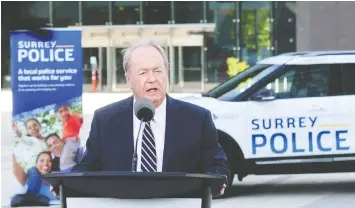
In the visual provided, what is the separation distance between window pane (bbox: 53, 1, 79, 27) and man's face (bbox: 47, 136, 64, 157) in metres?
29.0

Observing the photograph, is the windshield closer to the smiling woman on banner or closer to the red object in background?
the smiling woman on banner

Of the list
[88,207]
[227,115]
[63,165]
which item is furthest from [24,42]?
[88,207]

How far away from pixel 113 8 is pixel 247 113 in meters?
27.8

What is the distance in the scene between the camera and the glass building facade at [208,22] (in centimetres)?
3706

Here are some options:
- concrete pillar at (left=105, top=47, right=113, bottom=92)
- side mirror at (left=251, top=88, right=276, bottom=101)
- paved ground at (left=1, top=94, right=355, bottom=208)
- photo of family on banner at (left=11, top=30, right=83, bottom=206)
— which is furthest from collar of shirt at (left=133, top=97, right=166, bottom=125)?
concrete pillar at (left=105, top=47, right=113, bottom=92)

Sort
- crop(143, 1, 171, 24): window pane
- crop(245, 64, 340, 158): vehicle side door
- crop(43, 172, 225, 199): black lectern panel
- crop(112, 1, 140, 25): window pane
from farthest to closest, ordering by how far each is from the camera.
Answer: crop(112, 1, 140, 25): window pane → crop(143, 1, 171, 24): window pane → crop(245, 64, 340, 158): vehicle side door → crop(43, 172, 225, 199): black lectern panel

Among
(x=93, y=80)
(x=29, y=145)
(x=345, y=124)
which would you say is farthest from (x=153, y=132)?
(x=93, y=80)

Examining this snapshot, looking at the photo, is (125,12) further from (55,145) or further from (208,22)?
(55,145)

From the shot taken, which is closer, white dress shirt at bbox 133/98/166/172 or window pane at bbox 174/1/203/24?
white dress shirt at bbox 133/98/166/172

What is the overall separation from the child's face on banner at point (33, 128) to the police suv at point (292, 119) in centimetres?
214

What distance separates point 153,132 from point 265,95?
7757mm

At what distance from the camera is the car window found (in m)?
11.3

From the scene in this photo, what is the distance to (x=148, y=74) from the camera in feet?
11.1

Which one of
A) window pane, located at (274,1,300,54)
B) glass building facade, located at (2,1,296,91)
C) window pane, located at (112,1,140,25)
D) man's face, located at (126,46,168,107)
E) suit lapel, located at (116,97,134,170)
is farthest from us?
window pane, located at (112,1,140,25)
